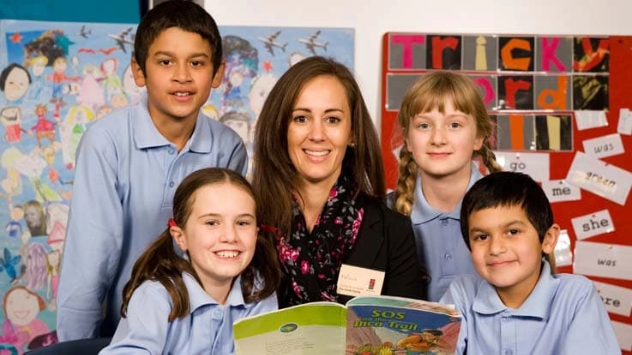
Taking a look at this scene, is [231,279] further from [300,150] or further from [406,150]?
[406,150]

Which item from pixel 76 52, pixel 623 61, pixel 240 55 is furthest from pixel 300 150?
pixel 623 61

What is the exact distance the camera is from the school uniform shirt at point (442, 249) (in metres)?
2.73

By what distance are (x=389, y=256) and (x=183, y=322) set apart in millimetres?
665

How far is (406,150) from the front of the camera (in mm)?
2996

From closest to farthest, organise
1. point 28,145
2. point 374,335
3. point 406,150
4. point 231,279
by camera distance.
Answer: point 374,335
point 231,279
point 406,150
point 28,145

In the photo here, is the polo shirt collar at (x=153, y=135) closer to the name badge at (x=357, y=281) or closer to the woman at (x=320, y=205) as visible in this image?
the woman at (x=320, y=205)

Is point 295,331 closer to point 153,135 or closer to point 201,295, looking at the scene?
point 201,295

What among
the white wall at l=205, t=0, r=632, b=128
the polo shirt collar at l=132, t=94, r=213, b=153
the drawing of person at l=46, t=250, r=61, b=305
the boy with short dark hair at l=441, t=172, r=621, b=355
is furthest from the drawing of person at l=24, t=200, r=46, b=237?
the boy with short dark hair at l=441, t=172, r=621, b=355

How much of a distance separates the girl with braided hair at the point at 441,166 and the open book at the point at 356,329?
29.2 inches

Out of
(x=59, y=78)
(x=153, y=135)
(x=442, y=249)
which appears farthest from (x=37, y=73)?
(x=442, y=249)

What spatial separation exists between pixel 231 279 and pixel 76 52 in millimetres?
2464

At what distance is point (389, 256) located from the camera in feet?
8.23

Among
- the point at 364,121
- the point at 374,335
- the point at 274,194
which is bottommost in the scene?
the point at 374,335

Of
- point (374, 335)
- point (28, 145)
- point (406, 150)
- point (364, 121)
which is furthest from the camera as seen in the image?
point (28, 145)
